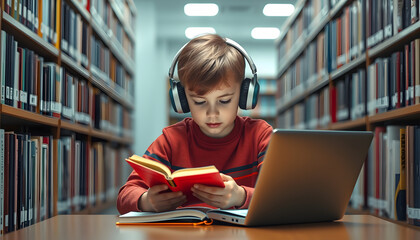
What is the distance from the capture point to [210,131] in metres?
A: 1.29

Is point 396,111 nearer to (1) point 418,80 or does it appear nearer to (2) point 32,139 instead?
(1) point 418,80

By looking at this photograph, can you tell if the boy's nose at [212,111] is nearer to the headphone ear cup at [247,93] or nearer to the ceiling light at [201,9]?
the headphone ear cup at [247,93]

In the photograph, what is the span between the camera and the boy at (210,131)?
48.4 inches

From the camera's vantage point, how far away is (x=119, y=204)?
1.16 metres

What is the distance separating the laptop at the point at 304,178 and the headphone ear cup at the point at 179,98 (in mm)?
490

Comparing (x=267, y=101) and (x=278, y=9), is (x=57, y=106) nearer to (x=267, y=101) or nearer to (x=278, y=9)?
(x=278, y=9)

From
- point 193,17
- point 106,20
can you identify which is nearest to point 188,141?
point 106,20

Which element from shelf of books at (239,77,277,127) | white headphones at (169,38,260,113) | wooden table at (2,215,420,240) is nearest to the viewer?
wooden table at (2,215,420,240)

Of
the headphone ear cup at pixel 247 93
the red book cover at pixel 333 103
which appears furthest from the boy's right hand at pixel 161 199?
the red book cover at pixel 333 103

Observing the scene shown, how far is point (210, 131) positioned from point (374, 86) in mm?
1411

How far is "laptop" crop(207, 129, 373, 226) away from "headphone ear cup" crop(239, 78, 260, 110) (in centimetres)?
45

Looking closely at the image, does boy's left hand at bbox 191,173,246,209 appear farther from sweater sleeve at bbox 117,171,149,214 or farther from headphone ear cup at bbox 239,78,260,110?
headphone ear cup at bbox 239,78,260,110

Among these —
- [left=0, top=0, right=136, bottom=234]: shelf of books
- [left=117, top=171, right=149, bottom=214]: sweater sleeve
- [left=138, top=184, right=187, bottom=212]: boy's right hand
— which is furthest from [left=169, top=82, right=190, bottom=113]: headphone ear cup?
[left=0, top=0, right=136, bottom=234]: shelf of books

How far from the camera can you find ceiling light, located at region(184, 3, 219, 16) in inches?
243
